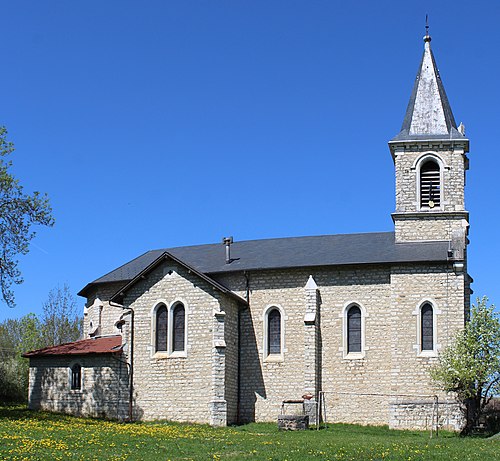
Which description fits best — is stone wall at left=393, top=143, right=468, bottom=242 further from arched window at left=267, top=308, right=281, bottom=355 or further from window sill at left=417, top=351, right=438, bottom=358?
arched window at left=267, top=308, right=281, bottom=355

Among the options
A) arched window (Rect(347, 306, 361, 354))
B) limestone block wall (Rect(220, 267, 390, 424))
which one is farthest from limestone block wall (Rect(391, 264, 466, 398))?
arched window (Rect(347, 306, 361, 354))

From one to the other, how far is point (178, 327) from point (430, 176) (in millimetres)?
13825

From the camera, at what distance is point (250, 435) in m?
31.3

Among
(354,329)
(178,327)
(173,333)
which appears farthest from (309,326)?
(173,333)

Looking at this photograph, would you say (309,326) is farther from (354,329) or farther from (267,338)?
(267,338)

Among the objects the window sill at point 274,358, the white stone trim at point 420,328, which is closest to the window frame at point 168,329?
the window sill at point 274,358

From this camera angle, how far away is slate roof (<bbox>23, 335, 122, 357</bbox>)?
39.8 meters

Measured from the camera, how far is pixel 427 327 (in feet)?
121

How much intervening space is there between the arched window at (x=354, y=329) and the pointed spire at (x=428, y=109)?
867 cm

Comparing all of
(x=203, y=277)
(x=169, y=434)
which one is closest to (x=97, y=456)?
(x=169, y=434)

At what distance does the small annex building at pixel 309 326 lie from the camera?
1447 inches

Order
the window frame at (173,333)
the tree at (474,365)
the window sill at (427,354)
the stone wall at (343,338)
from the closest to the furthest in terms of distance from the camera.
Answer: the tree at (474,365) → the window sill at (427,354) → the stone wall at (343,338) → the window frame at (173,333)

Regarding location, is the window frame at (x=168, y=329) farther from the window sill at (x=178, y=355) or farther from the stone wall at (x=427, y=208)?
the stone wall at (x=427, y=208)

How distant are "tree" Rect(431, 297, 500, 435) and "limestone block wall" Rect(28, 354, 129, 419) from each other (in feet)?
46.9
